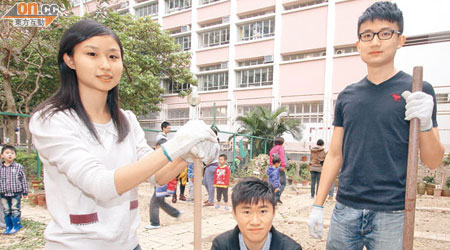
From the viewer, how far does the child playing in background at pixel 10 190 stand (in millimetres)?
4742

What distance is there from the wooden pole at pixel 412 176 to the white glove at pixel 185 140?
1.14 meters

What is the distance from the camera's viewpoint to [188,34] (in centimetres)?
2544

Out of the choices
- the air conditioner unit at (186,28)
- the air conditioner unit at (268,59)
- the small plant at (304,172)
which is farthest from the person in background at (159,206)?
the air conditioner unit at (186,28)

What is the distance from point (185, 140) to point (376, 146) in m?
1.22

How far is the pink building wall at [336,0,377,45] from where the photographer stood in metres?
17.5

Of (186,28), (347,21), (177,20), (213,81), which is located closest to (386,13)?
(347,21)

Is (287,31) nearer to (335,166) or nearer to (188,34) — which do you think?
(188,34)

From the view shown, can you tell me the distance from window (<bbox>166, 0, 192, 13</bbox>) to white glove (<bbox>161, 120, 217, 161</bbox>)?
26.0m

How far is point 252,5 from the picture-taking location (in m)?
21.6

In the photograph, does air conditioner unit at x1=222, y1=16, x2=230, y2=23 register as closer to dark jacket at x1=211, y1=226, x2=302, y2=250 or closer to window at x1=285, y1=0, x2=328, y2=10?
window at x1=285, y1=0, x2=328, y2=10

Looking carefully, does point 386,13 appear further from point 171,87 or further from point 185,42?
point 185,42

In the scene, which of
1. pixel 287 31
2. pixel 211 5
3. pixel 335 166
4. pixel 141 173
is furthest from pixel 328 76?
pixel 141 173

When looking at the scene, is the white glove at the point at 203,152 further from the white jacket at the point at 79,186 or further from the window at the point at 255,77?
the window at the point at 255,77

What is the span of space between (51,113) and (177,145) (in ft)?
1.81
